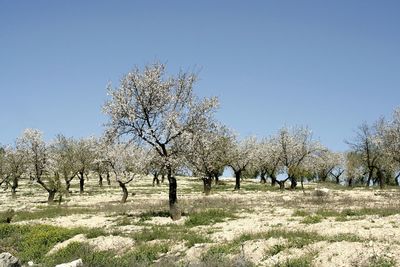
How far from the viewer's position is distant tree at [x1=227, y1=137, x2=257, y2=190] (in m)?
80.9

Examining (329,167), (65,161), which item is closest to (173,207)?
(65,161)

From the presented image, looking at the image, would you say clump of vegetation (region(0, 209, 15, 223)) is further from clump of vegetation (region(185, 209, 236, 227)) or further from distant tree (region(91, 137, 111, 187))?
clump of vegetation (region(185, 209, 236, 227))

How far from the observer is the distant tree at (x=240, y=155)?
8093 centimetres

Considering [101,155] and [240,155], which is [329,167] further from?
[101,155]

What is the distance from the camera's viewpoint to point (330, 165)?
129625 millimetres

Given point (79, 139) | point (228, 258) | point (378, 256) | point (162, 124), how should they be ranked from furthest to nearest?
point (79, 139)
point (162, 124)
point (228, 258)
point (378, 256)

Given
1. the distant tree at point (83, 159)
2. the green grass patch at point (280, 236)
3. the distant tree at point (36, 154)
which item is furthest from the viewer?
the distant tree at point (83, 159)

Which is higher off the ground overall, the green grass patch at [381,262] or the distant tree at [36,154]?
the distant tree at [36,154]

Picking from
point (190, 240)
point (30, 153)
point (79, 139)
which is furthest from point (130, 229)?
point (79, 139)

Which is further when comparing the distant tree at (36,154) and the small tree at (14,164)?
the small tree at (14,164)

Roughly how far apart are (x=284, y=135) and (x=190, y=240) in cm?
6804

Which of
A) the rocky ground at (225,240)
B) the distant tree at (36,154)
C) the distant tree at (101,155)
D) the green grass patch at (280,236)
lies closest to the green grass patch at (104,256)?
the rocky ground at (225,240)

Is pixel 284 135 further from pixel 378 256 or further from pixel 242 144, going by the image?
pixel 378 256

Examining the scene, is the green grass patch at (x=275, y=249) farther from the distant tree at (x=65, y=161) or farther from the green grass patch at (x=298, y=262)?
the distant tree at (x=65, y=161)
